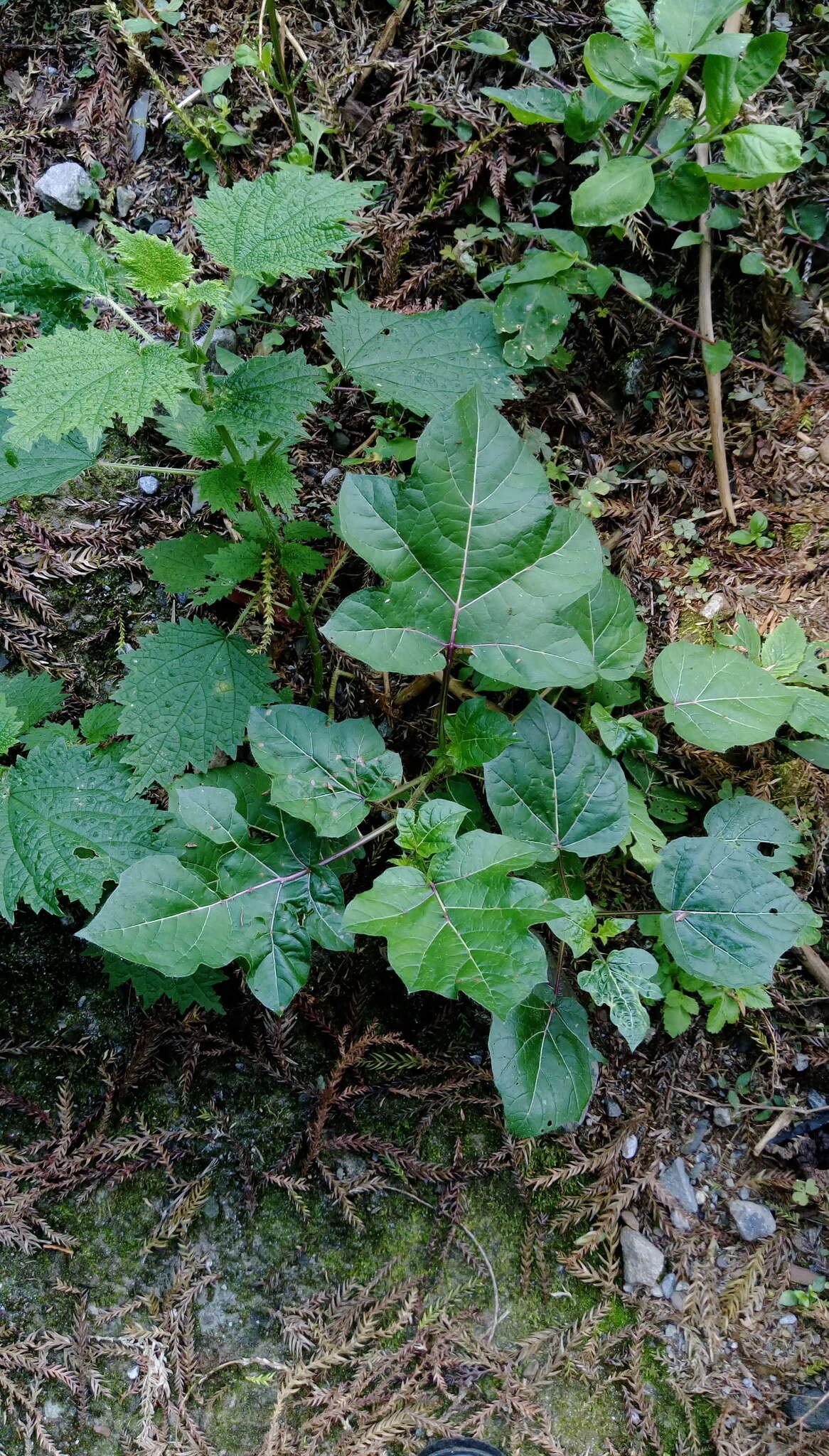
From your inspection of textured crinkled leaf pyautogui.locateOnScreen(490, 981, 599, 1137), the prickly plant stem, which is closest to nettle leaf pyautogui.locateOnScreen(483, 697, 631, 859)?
textured crinkled leaf pyautogui.locateOnScreen(490, 981, 599, 1137)

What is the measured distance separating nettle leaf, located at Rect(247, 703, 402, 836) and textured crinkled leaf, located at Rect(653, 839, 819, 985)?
2.71ft

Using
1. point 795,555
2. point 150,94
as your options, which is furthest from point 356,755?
point 150,94

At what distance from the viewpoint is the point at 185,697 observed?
2311 mm

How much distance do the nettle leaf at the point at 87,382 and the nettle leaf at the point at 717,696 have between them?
1.47m

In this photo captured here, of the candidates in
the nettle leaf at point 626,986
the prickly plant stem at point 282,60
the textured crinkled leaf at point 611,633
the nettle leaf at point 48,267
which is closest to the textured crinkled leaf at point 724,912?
the nettle leaf at point 626,986

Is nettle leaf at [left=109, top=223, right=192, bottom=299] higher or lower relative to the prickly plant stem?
lower

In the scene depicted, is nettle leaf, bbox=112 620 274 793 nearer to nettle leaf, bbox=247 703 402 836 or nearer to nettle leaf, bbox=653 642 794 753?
nettle leaf, bbox=247 703 402 836

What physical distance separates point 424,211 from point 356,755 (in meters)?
1.89

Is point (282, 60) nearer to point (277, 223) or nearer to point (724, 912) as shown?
point (277, 223)

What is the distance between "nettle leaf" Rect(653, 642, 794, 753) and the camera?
226cm

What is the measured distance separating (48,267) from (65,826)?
1.35 metres

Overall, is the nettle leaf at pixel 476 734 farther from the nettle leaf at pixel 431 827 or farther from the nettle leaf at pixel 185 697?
the nettle leaf at pixel 185 697

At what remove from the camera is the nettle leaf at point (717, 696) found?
7.42 feet

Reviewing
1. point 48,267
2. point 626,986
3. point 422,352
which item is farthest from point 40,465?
point 626,986
